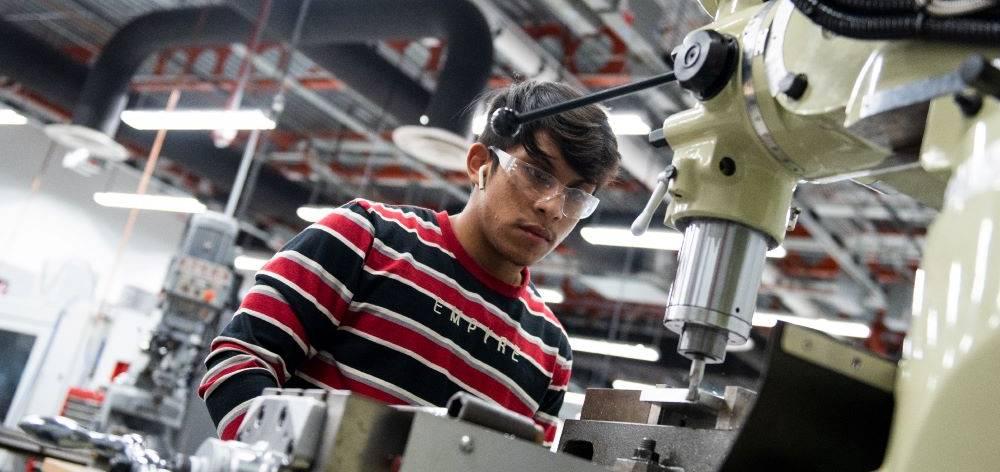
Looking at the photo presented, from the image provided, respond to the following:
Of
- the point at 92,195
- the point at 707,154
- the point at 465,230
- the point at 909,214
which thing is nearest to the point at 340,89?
the point at 92,195

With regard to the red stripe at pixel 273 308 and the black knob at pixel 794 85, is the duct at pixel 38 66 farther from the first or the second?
the black knob at pixel 794 85

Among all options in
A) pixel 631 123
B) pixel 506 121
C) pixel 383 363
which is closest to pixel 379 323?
pixel 383 363

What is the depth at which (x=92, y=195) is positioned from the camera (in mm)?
11211

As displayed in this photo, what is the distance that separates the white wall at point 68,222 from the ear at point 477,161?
9.46 metres

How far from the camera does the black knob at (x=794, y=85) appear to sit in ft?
2.85

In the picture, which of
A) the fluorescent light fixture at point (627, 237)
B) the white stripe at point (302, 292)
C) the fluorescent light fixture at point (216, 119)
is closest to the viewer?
the white stripe at point (302, 292)

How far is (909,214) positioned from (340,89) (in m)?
5.10

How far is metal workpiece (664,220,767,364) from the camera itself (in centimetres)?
98

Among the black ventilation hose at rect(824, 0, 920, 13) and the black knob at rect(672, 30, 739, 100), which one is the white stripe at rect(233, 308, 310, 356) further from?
the black ventilation hose at rect(824, 0, 920, 13)

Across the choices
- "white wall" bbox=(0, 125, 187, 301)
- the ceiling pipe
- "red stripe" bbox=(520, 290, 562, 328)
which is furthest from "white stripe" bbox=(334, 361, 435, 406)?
"white wall" bbox=(0, 125, 187, 301)

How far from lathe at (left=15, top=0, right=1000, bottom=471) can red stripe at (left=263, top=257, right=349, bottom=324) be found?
379 millimetres

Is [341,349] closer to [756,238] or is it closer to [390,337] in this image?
[390,337]

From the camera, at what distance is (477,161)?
1607 millimetres

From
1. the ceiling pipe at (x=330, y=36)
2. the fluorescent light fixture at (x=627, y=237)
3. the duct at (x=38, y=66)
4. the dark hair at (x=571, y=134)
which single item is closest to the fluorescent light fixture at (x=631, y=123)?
the ceiling pipe at (x=330, y=36)
